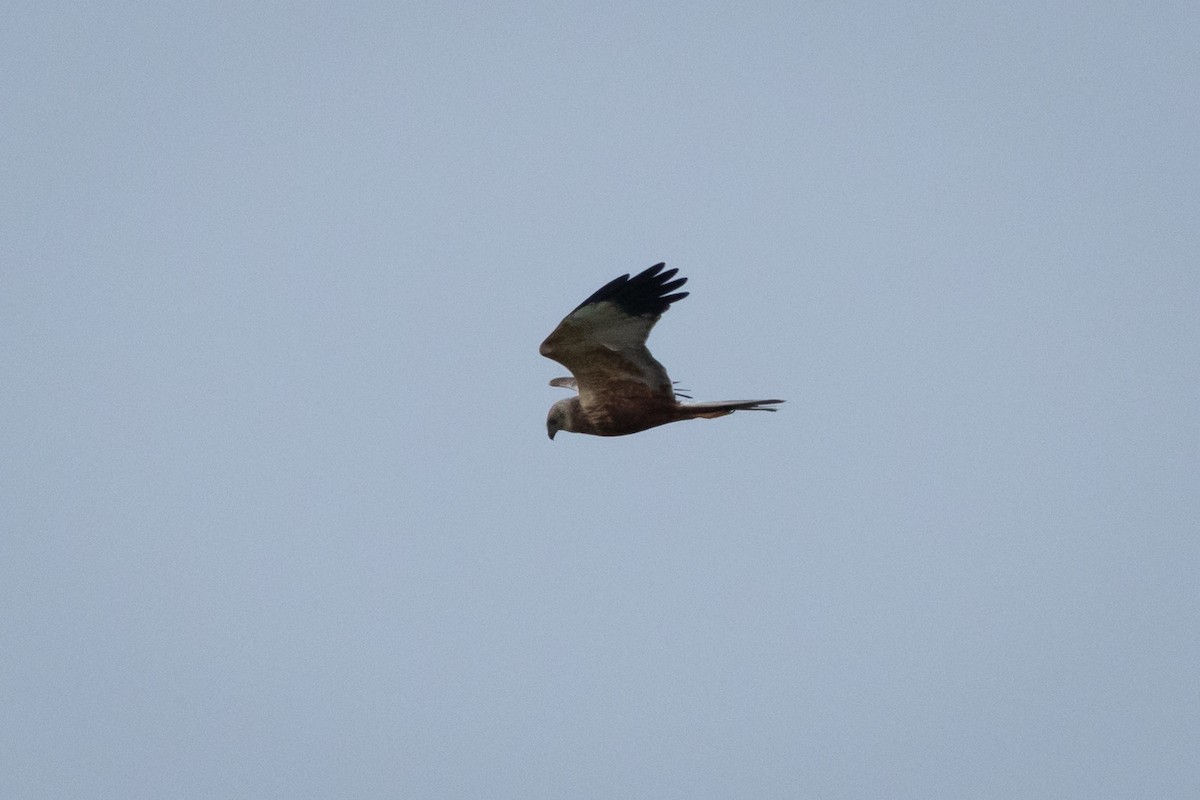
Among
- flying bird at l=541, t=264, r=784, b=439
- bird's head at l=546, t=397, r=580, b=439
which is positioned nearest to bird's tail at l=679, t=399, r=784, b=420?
flying bird at l=541, t=264, r=784, b=439

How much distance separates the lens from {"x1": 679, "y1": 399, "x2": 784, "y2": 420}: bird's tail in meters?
10.4

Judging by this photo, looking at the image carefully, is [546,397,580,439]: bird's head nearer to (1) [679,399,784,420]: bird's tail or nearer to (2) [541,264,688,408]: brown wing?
(2) [541,264,688,408]: brown wing

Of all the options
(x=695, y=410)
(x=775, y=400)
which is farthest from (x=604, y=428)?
(x=775, y=400)

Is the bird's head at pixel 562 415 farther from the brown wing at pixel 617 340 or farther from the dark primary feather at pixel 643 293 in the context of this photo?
the dark primary feather at pixel 643 293

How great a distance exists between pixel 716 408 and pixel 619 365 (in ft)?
3.42

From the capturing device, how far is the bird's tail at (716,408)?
1040cm

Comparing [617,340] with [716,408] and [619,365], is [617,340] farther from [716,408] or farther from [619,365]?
[716,408]

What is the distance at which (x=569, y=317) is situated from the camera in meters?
10.7

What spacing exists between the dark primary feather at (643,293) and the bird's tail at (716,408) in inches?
35.1

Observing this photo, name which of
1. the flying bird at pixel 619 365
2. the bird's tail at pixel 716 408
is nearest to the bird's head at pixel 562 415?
the flying bird at pixel 619 365

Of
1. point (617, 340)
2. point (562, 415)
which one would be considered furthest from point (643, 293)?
point (562, 415)

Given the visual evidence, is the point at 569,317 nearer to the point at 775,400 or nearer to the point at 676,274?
the point at 676,274

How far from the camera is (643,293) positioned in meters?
10.8

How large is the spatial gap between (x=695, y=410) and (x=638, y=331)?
865mm
